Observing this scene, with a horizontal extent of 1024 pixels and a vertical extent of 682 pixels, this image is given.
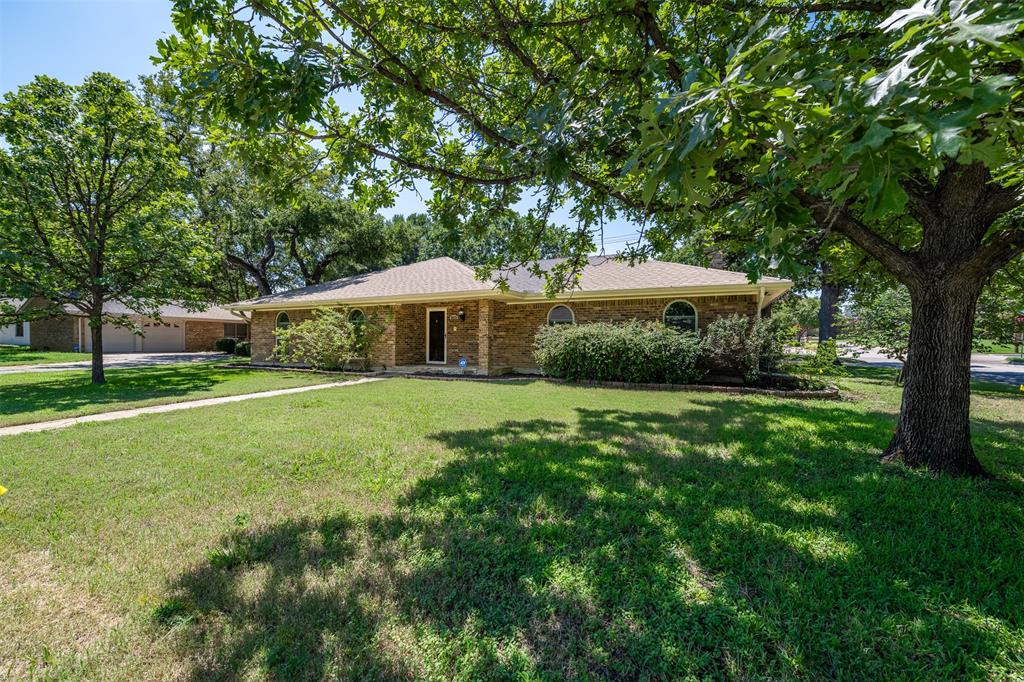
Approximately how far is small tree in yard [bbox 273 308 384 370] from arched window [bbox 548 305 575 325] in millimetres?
5837

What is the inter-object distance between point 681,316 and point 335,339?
35.1 ft

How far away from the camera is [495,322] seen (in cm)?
1375

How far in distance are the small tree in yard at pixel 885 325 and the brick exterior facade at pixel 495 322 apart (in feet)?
14.8

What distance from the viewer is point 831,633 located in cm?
216

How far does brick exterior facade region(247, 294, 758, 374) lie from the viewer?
11.6 m

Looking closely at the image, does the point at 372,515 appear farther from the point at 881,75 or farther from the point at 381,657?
the point at 881,75

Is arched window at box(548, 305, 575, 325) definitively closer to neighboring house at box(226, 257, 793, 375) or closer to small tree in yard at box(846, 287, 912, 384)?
neighboring house at box(226, 257, 793, 375)

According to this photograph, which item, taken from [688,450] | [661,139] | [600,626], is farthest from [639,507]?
[661,139]

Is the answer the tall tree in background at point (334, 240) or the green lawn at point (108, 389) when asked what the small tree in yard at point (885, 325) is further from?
the tall tree in background at point (334, 240)

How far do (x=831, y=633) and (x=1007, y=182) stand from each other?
422 centimetres

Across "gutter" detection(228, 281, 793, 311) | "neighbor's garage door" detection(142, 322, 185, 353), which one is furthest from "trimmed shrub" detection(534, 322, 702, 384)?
"neighbor's garage door" detection(142, 322, 185, 353)

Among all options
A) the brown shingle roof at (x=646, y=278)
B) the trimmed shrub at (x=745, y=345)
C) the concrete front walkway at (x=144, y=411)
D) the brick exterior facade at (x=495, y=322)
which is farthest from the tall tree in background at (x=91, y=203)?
Answer: the trimmed shrub at (x=745, y=345)

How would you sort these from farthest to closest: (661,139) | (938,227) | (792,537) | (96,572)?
(938,227) < (792,537) < (96,572) < (661,139)

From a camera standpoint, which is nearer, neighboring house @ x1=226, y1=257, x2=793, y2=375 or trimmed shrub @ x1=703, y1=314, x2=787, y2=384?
trimmed shrub @ x1=703, y1=314, x2=787, y2=384
